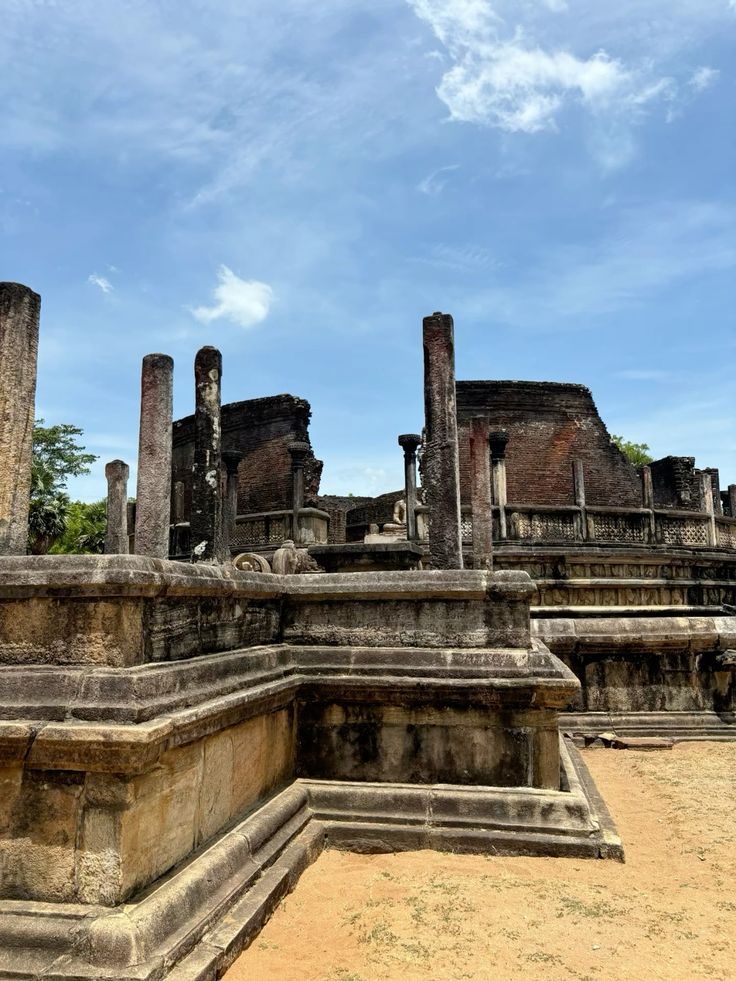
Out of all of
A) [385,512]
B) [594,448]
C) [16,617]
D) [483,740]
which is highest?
[594,448]

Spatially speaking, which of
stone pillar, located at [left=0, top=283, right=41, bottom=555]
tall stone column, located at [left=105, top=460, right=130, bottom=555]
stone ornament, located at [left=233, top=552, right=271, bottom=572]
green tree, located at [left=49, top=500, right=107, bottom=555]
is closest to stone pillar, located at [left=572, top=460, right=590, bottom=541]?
stone ornament, located at [left=233, top=552, right=271, bottom=572]

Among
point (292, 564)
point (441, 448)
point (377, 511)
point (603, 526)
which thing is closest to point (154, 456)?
point (441, 448)

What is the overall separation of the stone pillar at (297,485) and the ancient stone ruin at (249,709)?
10.3 metres

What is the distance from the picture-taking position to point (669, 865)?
394 centimetres

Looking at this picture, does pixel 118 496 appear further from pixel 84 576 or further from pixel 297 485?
pixel 84 576

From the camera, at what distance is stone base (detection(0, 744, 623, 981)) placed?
236 centimetres

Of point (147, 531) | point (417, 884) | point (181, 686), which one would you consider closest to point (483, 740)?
point (417, 884)

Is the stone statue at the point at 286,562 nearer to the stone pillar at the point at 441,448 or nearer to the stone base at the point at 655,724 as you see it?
the stone pillar at the point at 441,448

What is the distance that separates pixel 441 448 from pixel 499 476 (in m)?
10.3

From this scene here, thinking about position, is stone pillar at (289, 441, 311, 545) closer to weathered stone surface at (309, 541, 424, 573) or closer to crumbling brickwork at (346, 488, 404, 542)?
crumbling brickwork at (346, 488, 404, 542)

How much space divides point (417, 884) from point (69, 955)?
1795 millimetres

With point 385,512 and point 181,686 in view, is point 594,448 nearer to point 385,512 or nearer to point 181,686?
point 385,512

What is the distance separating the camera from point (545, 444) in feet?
90.7

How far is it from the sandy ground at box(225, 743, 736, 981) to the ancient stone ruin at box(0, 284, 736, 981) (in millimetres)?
168
